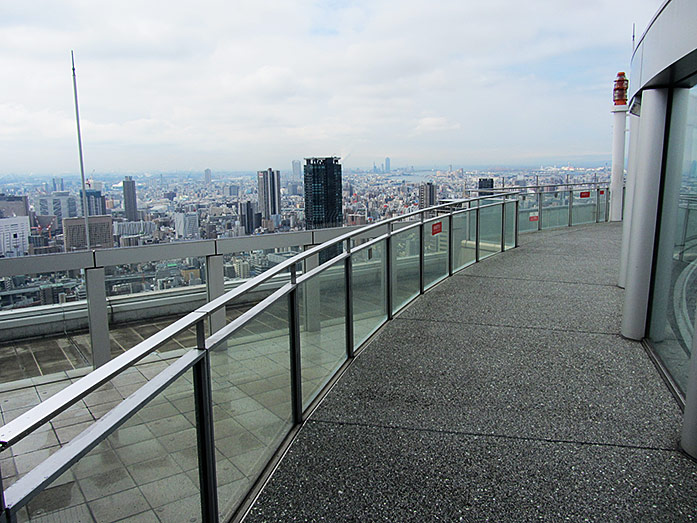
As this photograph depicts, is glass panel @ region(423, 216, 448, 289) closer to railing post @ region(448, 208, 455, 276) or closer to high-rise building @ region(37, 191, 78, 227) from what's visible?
railing post @ region(448, 208, 455, 276)

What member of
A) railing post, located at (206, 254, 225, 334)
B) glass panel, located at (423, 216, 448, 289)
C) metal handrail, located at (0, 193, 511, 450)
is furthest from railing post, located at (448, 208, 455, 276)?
metal handrail, located at (0, 193, 511, 450)

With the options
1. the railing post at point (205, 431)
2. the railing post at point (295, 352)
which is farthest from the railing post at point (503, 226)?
the railing post at point (205, 431)

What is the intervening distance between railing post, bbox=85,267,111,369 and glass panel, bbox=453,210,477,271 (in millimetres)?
5536

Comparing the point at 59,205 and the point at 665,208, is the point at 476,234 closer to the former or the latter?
the point at 665,208

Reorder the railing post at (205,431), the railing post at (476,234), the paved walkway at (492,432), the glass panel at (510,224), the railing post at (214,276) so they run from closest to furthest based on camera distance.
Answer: the railing post at (205,431)
the paved walkway at (492,432)
the railing post at (476,234)
the railing post at (214,276)
the glass panel at (510,224)

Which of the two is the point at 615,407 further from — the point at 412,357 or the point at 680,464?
the point at 412,357

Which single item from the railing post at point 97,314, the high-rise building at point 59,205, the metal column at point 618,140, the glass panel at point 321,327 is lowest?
the railing post at point 97,314

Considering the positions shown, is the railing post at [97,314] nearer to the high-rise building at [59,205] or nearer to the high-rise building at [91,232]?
the high-rise building at [91,232]

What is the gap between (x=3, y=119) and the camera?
22.0 m

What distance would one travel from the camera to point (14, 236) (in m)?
10.2

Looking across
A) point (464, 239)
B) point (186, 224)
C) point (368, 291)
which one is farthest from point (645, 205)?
point (186, 224)

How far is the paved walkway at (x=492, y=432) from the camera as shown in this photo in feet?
9.13

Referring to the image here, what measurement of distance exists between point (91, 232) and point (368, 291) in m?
8.07

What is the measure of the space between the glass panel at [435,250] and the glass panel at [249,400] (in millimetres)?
4186
